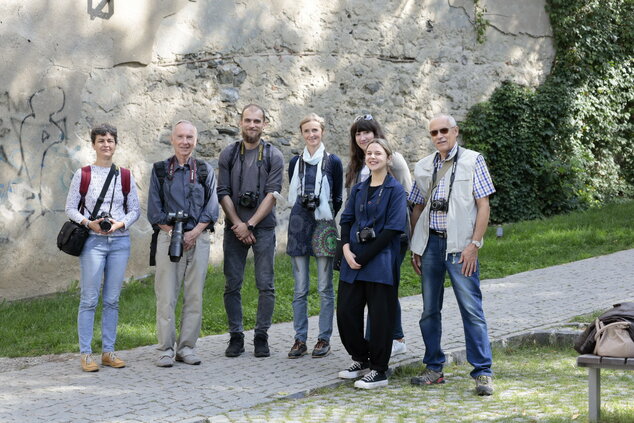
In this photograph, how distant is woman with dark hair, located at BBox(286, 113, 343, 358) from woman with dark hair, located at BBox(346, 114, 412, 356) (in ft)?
0.83

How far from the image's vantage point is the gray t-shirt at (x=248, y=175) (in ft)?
21.9

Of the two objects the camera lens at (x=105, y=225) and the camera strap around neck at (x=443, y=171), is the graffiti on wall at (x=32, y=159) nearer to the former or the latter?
the camera lens at (x=105, y=225)

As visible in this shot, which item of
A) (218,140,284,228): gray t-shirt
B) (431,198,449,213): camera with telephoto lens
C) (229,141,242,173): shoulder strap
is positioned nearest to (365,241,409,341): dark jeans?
(431,198,449,213): camera with telephoto lens

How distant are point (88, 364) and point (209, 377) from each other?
93 centimetres

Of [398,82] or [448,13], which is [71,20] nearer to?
[398,82]

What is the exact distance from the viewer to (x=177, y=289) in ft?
21.1

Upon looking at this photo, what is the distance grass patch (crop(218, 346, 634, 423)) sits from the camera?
485 cm

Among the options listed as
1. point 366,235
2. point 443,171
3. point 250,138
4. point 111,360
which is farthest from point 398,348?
point 111,360

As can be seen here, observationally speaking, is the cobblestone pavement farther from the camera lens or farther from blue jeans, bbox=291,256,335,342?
the camera lens

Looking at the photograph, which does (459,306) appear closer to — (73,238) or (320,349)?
(320,349)

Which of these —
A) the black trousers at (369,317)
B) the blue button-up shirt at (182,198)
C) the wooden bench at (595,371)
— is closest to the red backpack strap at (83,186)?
the blue button-up shirt at (182,198)

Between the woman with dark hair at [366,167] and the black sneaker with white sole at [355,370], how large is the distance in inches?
11.7

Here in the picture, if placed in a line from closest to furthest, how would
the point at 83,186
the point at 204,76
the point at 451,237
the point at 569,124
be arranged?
1. the point at 451,237
2. the point at 83,186
3. the point at 204,76
4. the point at 569,124

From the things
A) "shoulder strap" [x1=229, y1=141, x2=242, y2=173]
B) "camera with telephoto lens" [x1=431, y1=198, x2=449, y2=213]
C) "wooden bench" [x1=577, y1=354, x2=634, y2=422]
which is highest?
"shoulder strap" [x1=229, y1=141, x2=242, y2=173]
